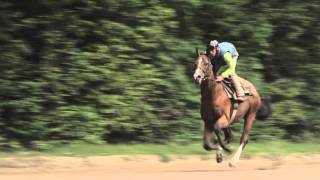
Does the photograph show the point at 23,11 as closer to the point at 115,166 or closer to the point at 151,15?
the point at 151,15

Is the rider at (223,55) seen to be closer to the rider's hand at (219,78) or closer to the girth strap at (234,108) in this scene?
the rider's hand at (219,78)

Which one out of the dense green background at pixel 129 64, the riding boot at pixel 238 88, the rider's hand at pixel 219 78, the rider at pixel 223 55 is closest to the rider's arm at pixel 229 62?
the rider at pixel 223 55

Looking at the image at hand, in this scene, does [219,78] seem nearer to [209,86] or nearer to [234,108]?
[209,86]

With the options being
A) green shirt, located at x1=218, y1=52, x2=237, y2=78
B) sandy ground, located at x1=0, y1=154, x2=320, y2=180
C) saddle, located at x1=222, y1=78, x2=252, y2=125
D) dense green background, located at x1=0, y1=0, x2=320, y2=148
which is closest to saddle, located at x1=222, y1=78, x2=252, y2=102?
saddle, located at x1=222, y1=78, x2=252, y2=125

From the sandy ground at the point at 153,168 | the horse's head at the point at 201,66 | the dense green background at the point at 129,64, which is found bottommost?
the sandy ground at the point at 153,168

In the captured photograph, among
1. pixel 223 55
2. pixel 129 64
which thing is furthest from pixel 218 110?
pixel 129 64

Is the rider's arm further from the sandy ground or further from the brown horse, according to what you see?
the sandy ground

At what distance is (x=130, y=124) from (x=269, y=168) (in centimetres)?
334

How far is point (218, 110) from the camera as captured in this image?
25.3ft

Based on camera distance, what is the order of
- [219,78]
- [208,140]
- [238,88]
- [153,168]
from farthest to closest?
[153,168] → [238,88] → [219,78] → [208,140]

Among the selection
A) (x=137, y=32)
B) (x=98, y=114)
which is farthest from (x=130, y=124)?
(x=137, y=32)

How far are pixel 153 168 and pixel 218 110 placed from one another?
3.70 meters

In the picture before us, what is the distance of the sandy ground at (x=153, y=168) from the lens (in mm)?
10117

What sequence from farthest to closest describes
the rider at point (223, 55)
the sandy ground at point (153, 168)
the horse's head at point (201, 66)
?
the sandy ground at point (153, 168) → the horse's head at point (201, 66) → the rider at point (223, 55)
